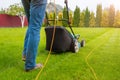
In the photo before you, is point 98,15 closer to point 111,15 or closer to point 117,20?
point 111,15

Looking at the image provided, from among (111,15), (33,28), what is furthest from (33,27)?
(111,15)

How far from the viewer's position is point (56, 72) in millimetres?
3844

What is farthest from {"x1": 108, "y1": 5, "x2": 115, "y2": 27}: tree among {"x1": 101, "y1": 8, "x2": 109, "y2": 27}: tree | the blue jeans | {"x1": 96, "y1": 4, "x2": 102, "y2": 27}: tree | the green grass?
the blue jeans

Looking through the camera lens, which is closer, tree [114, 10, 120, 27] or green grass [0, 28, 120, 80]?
green grass [0, 28, 120, 80]

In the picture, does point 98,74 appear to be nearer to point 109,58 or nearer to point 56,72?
point 56,72

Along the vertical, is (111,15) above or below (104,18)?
above

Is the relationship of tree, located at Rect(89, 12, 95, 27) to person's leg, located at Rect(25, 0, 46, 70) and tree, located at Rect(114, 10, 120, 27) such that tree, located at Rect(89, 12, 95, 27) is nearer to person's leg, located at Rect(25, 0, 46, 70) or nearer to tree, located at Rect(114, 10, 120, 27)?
tree, located at Rect(114, 10, 120, 27)

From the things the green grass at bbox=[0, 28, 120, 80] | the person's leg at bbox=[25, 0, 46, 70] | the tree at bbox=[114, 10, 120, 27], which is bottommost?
the tree at bbox=[114, 10, 120, 27]

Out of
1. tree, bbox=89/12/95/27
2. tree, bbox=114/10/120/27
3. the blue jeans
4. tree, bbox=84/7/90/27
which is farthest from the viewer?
tree, bbox=84/7/90/27

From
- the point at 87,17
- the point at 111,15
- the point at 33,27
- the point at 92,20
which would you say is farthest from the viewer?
the point at 87,17

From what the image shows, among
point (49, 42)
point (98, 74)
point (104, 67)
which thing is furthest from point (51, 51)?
point (98, 74)

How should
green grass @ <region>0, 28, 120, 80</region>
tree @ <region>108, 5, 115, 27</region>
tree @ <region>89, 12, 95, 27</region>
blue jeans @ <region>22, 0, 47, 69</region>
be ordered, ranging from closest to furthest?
green grass @ <region>0, 28, 120, 80</region> < blue jeans @ <region>22, 0, 47, 69</region> < tree @ <region>89, 12, 95, 27</region> < tree @ <region>108, 5, 115, 27</region>

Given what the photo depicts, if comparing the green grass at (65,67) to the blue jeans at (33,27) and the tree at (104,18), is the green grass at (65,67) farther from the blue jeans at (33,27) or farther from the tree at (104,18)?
the tree at (104,18)

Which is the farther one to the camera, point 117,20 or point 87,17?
point 87,17
